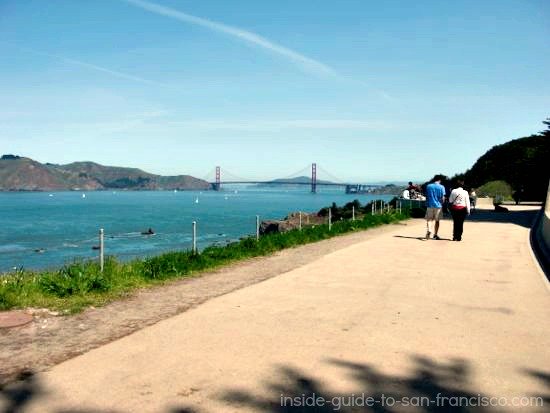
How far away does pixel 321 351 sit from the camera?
5141 millimetres

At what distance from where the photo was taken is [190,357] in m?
4.96

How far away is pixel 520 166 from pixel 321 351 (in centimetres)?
4364

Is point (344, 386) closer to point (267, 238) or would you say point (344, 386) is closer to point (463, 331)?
point (463, 331)

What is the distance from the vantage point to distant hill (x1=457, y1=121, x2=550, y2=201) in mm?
35594

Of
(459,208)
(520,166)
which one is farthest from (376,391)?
Answer: (520,166)

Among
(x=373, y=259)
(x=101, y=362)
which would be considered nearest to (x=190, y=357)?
(x=101, y=362)

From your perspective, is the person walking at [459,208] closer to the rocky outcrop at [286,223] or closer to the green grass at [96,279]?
the green grass at [96,279]

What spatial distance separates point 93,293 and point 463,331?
16.7 ft

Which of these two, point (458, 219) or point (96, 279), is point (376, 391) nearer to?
point (96, 279)

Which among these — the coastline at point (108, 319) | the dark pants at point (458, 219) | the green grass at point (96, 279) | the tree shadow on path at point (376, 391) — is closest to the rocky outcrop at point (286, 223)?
the dark pants at point (458, 219)

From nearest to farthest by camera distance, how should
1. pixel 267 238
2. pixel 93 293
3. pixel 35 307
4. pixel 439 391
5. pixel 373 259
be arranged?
1. pixel 439 391
2. pixel 35 307
3. pixel 93 293
4. pixel 373 259
5. pixel 267 238

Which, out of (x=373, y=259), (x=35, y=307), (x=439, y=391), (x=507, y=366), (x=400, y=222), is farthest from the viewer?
(x=400, y=222)

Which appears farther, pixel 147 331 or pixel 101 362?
pixel 147 331

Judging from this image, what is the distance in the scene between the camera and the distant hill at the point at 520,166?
117 ft
